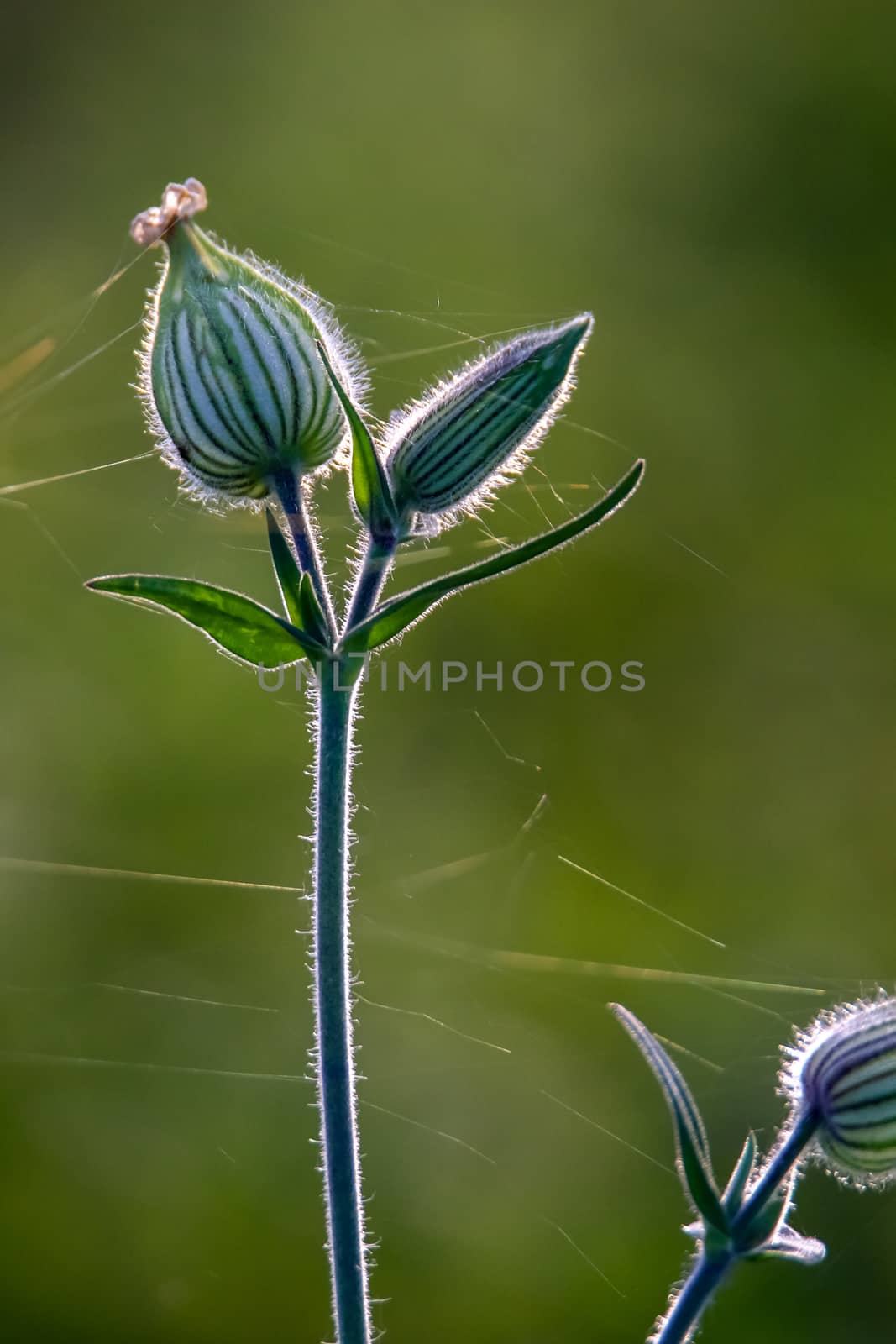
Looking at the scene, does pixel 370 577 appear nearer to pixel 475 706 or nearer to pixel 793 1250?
pixel 793 1250

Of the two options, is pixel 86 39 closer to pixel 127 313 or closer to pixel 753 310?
pixel 127 313

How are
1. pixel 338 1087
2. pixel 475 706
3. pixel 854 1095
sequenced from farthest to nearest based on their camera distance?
pixel 475 706 < pixel 854 1095 < pixel 338 1087

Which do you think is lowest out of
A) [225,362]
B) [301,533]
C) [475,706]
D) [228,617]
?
[228,617]

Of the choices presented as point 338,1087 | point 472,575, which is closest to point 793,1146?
point 338,1087

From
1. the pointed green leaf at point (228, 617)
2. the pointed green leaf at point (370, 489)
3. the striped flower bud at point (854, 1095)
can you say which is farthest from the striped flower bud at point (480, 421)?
the striped flower bud at point (854, 1095)

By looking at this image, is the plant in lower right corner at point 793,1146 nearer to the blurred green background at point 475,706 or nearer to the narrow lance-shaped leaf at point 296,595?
the narrow lance-shaped leaf at point 296,595

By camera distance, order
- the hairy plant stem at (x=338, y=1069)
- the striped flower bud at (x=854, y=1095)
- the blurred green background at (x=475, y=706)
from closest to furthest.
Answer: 1. the hairy plant stem at (x=338, y=1069)
2. the striped flower bud at (x=854, y=1095)
3. the blurred green background at (x=475, y=706)

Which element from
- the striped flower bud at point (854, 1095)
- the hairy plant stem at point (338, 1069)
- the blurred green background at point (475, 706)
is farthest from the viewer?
the blurred green background at point (475, 706)

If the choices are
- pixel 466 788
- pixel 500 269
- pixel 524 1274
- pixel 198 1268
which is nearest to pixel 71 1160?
pixel 198 1268
